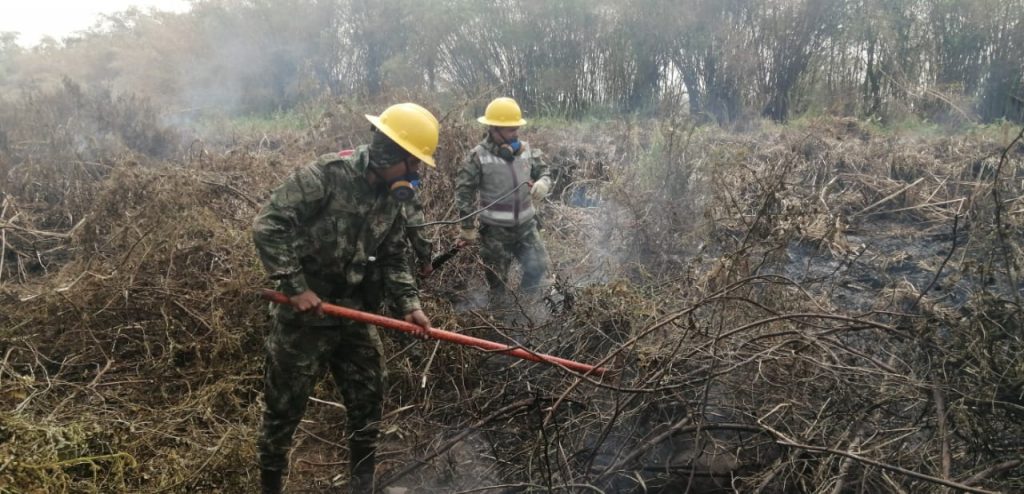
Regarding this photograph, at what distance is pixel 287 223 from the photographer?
2.64 metres

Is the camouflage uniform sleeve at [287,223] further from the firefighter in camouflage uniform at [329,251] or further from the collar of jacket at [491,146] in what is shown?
the collar of jacket at [491,146]

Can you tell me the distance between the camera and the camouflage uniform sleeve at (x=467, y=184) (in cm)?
481

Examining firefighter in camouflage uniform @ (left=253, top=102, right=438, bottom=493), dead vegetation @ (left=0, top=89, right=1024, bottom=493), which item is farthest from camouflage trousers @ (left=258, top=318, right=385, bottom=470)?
dead vegetation @ (left=0, top=89, right=1024, bottom=493)

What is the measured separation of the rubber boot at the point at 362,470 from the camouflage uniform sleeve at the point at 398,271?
0.75 m

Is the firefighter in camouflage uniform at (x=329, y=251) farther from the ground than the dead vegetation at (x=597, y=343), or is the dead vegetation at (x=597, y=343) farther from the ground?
the firefighter in camouflage uniform at (x=329, y=251)

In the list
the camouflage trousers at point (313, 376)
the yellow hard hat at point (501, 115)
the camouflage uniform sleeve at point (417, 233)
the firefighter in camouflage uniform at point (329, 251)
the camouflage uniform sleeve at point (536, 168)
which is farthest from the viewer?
the camouflage uniform sleeve at point (536, 168)

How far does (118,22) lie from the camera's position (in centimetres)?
1834

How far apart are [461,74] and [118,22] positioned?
12.0 meters

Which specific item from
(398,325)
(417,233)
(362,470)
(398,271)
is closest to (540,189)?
(417,233)

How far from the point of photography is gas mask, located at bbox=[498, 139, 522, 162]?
479cm

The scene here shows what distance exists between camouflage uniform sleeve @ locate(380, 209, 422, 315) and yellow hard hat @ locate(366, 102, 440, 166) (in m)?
0.38

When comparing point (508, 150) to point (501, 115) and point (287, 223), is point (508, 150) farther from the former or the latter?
point (287, 223)

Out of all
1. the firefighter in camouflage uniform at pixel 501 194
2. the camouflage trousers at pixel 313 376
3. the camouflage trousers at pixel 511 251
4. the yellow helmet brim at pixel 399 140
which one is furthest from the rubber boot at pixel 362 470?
the camouflage trousers at pixel 511 251

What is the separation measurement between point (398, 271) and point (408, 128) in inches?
27.5
